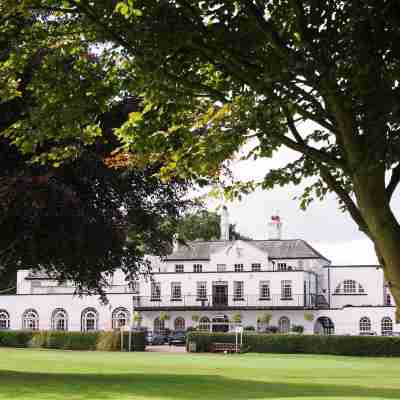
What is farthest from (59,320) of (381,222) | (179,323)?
(381,222)

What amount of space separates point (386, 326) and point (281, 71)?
63280 mm

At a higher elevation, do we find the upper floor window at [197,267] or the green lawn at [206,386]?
the upper floor window at [197,267]

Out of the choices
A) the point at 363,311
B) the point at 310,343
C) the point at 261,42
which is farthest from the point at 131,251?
the point at 363,311

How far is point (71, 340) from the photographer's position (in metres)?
60.0

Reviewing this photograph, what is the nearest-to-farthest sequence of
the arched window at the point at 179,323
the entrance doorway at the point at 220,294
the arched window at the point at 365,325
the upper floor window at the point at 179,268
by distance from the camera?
1. the arched window at the point at 365,325
2. the entrance doorway at the point at 220,294
3. the arched window at the point at 179,323
4. the upper floor window at the point at 179,268

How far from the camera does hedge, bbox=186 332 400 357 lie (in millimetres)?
52375

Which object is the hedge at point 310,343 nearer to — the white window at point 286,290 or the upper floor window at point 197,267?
the white window at point 286,290

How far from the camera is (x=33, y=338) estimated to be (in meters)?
62.0

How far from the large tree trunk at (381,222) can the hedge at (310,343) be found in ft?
148

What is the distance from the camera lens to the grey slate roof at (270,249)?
77.6 m

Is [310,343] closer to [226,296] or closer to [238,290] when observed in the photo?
[238,290]

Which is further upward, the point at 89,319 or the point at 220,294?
the point at 220,294

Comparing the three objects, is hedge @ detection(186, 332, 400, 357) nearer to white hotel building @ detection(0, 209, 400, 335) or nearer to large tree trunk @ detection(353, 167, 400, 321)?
white hotel building @ detection(0, 209, 400, 335)

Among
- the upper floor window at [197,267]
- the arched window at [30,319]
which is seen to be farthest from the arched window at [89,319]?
the upper floor window at [197,267]
